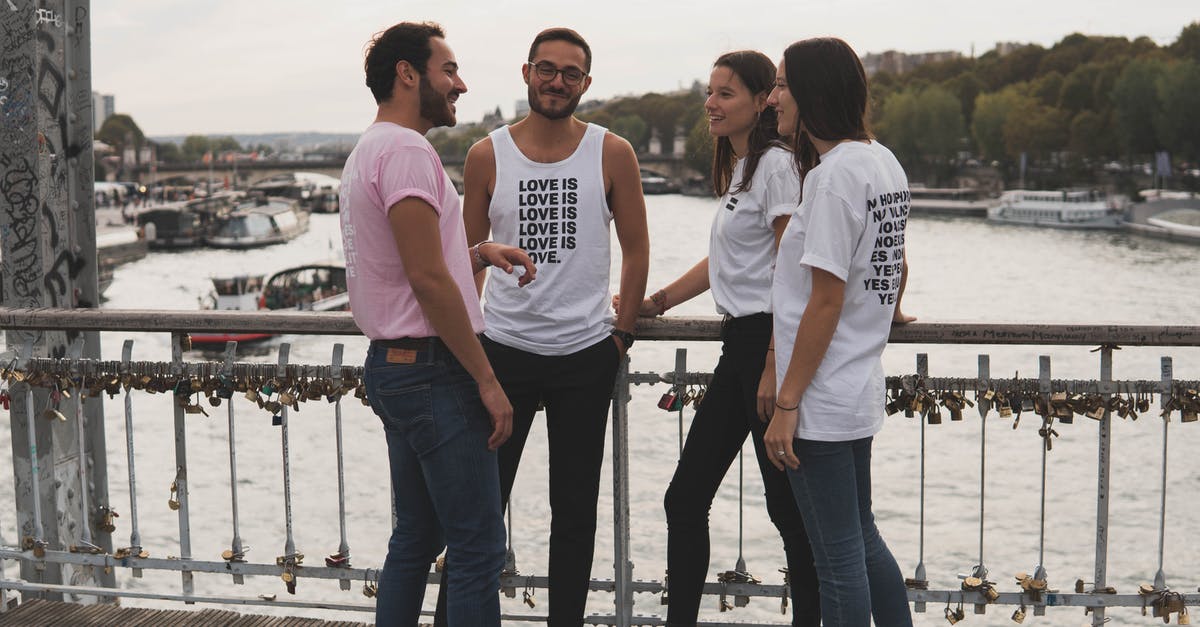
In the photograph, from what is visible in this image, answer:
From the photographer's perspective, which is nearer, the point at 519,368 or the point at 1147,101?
the point at 519,368

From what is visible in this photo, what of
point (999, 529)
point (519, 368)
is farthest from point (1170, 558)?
point (519, 368)

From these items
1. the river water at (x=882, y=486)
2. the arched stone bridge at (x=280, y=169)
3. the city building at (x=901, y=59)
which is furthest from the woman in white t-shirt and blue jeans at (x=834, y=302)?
the city building at (x=901, y=59)

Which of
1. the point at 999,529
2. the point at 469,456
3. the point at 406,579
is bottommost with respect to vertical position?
the point at 999,529

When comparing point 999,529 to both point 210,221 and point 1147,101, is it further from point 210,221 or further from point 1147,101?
point 210,221

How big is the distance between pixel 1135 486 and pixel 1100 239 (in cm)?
4500

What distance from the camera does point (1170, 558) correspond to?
26641mm

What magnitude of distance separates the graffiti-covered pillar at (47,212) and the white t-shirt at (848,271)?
2488mm

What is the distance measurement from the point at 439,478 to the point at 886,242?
3.54 ft

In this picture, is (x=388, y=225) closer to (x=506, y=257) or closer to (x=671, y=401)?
(x=506, y=257)

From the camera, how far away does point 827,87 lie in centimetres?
269

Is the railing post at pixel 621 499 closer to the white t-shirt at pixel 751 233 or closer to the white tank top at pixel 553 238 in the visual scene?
the white tank top at pixel 553 238

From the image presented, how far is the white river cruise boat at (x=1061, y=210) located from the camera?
263ft

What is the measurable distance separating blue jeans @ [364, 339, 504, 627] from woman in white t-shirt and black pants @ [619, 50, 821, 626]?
51cm

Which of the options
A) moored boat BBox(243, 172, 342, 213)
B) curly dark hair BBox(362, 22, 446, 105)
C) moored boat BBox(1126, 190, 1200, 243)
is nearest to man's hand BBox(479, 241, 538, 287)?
curly dark hair BBox(362, 22, 446, 105)
